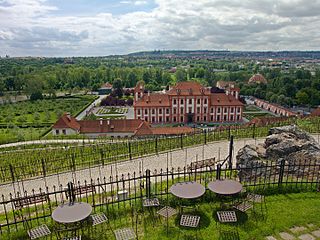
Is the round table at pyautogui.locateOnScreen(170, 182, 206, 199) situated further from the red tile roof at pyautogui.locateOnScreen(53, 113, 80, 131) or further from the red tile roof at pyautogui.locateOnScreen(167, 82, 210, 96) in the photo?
the red tile roof at pyautogui.locateOnScreen(167, 82, 210, 96)

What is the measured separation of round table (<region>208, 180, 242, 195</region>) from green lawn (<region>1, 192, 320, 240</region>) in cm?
94

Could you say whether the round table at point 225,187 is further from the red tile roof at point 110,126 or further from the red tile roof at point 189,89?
the red tile roof at point 189,89

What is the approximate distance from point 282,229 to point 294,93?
6531 centimetres

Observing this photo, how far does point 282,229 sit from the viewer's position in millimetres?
8727

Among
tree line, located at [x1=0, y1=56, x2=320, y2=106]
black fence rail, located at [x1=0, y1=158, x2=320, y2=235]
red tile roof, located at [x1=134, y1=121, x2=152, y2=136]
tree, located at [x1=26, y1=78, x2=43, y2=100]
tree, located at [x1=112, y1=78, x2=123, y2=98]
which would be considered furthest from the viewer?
tree, located at [x1=112, y1=78, x2=123, y2=98]

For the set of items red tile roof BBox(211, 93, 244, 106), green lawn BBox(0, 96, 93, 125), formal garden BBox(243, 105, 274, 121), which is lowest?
formal garden BBox(243, 105, 274, 121)

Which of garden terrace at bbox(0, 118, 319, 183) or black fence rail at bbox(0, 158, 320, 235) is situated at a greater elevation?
black fence rail at bbox(0, 158, 320, 235)

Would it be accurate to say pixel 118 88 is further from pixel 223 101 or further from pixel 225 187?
pixel 225 187

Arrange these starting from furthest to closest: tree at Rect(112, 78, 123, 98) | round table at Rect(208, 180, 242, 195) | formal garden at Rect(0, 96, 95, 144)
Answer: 1. tree at Rect(112, 78, 123, 98)
2. formal garden at Rect(0, 96, 95, 144)
3. round table at Rect(208, 180, 242, 195)

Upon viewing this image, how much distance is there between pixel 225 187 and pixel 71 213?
16.5 feet

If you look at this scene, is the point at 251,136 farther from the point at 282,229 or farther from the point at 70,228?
the point at 70,228

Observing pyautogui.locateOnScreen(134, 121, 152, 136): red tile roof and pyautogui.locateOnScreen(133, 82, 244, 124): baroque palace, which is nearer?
pyautogui.locateOnScreen(134, 121, 152, 136): red tile roof

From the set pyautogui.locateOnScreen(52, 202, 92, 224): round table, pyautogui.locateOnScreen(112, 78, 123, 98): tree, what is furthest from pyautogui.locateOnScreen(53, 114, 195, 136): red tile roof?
pyautogui.locateOnScreen(112, 78, 123, 98): tree

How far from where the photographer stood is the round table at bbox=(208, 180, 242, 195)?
9.02 meters
